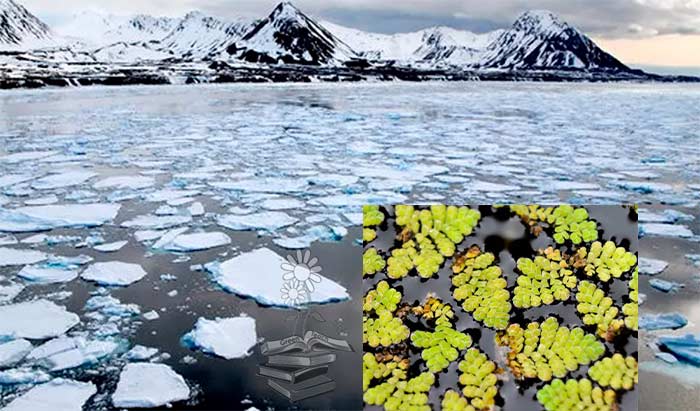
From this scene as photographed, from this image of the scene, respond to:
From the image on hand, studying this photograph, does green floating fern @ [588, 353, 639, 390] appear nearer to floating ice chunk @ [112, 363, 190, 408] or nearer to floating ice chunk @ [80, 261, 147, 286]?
floating ice chunk @ [112, 363, 190, 408]

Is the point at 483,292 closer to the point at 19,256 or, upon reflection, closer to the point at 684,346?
the point at 684,346

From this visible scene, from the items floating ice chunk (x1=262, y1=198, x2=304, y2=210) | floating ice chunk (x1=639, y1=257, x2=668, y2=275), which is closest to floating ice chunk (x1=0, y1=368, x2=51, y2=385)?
floating ice chunk (x1=262, y1=198, x2=304, y2=210)

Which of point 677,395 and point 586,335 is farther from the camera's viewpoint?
point 677,395

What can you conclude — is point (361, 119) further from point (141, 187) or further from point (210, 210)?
point (210, 210)

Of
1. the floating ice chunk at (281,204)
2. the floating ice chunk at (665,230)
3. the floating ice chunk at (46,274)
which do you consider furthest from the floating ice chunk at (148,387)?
the floating ice chunk at (665,230)

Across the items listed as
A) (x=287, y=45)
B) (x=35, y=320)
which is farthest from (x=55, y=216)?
(x=287, y=45)

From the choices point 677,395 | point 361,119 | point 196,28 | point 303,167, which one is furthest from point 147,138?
point 196,28
